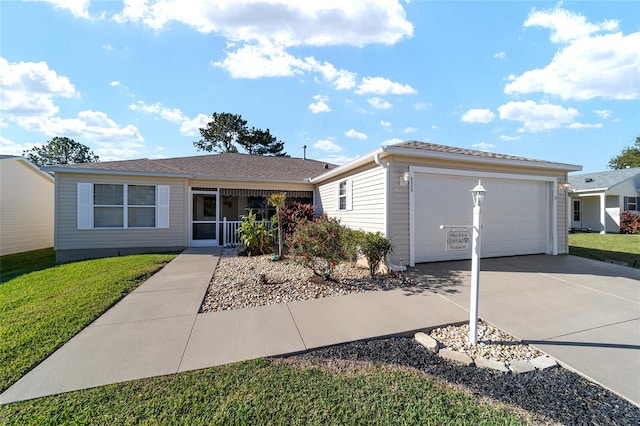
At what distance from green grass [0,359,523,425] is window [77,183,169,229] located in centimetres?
906

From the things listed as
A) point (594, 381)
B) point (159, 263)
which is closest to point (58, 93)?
point (159, 263)

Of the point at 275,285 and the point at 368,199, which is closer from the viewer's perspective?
the point at 275,285

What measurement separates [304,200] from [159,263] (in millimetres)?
7369

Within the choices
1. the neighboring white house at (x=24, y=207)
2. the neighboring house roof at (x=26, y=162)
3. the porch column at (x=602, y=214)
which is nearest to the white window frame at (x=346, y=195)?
the neighboring house roof at (x=26, y=162)

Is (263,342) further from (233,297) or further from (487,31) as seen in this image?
(487,31)

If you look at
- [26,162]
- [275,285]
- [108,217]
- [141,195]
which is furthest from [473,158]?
[26,162]

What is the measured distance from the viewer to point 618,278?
6.06 metres

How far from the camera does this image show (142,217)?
10227 millimetres

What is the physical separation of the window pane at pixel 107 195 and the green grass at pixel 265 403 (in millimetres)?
9517

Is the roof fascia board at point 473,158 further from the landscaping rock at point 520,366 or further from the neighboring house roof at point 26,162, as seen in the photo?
the neighboring house roof at point 26,162

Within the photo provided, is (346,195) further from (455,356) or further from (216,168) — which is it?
(216,168)

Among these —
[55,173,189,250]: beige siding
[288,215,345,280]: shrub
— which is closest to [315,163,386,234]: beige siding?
[288,215,345,280]: shrub

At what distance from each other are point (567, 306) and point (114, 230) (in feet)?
43.8

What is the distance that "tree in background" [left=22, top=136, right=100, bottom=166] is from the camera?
1521 inches
